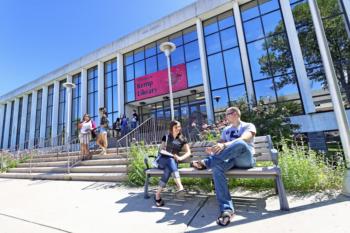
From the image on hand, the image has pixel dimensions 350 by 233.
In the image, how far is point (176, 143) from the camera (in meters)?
4.42

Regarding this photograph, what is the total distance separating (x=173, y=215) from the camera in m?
3.44

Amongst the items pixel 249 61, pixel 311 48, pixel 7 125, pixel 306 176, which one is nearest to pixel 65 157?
pixel 306 176

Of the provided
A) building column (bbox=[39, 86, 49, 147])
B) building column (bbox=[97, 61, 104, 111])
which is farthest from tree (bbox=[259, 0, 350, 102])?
building column (bbox=[39, 86, 49, 147])

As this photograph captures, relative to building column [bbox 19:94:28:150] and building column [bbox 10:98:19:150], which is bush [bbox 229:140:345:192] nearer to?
building column [bbox 19:94:28:150]

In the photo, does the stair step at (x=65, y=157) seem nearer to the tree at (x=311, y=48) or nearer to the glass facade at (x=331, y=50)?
the tree at (x=311, y=48)

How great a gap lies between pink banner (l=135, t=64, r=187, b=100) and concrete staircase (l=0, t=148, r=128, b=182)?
7.98 m

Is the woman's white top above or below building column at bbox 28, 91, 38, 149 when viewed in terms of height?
below

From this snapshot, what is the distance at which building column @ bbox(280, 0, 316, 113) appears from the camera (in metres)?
11.5

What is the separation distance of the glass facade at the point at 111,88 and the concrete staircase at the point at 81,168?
8.36 meters

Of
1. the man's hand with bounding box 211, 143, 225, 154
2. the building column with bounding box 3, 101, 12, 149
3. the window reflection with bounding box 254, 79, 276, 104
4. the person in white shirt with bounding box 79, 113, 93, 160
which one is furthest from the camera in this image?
the building column with bounding box 3, 101, 12, 149

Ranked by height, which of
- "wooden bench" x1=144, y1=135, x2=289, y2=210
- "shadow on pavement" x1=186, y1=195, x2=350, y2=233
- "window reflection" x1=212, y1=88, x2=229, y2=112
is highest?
"window reflection" x1=212, y1=88, x2=229, y2=112

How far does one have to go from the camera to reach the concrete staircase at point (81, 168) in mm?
7005

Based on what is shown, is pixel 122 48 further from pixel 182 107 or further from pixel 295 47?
pixel 295 47

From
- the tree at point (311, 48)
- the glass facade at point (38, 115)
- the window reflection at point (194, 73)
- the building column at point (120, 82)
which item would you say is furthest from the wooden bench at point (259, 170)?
the glass facade at point (38, 115)
